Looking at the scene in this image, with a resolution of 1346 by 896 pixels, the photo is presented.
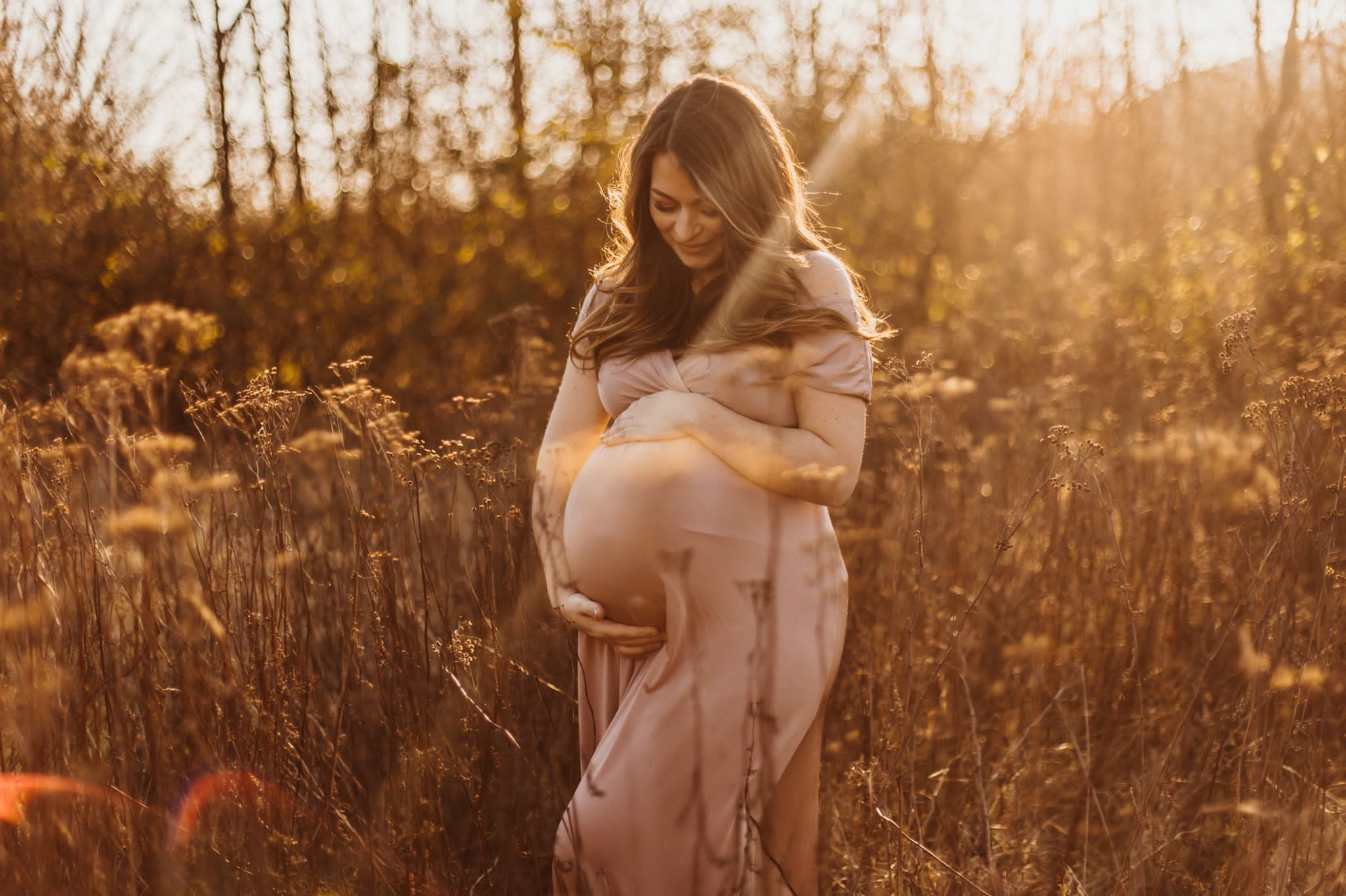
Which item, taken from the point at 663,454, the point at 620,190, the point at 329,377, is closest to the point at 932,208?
the point at 329,377

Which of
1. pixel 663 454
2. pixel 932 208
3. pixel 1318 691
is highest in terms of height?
pixel 932 208

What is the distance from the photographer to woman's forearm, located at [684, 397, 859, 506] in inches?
81.1

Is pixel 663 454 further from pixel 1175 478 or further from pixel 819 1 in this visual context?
pixel 819 1

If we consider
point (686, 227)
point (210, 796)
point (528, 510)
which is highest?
point (686, 227)

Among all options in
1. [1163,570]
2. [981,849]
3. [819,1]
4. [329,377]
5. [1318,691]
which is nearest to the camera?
[1318,691]

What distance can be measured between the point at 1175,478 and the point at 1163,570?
32 centimetres

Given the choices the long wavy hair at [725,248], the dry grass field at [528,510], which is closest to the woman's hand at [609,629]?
the dry grass field at [528,510]

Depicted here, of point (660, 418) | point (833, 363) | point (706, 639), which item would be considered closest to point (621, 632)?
point (706, 639)

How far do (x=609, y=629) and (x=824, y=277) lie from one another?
876 millimetres

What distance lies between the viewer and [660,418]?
2.13 meters

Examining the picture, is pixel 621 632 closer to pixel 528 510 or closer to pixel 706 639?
pixel 706 639

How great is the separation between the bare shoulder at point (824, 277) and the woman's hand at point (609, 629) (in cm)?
79

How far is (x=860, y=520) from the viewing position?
12.9ft

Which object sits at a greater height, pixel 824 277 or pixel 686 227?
pixel 686 227
